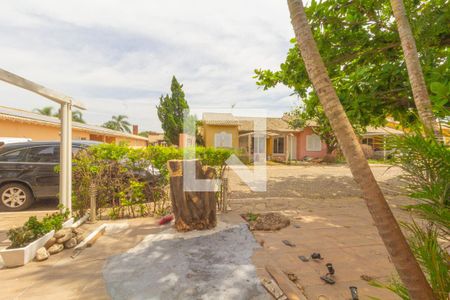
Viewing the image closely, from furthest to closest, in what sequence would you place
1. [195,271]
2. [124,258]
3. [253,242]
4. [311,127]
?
[311,127] < [253,242] < [124,258] < [195,271]

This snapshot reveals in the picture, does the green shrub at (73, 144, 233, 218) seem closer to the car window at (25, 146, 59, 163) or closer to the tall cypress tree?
the car window at (25, 146, 59, 163)

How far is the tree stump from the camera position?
4.69 metres

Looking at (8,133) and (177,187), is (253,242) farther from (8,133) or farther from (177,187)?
(8,133)

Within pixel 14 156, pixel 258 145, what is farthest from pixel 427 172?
pixel 258 145

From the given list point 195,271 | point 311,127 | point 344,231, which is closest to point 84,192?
point 195,271

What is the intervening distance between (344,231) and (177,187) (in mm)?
3538

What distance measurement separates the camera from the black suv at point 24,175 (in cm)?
600

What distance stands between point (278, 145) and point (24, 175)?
20272 mm

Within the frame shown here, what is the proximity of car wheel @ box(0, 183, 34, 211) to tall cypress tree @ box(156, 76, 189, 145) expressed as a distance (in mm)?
16223

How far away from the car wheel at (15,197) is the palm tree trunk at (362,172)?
7643 millimetres

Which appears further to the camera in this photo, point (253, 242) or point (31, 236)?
point (253, 242)

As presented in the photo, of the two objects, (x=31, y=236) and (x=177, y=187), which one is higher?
(x=177, y=187)

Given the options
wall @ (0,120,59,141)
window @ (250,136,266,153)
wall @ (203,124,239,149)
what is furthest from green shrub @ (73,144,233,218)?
window @ (250,136,266,153)

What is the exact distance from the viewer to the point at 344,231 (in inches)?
181
